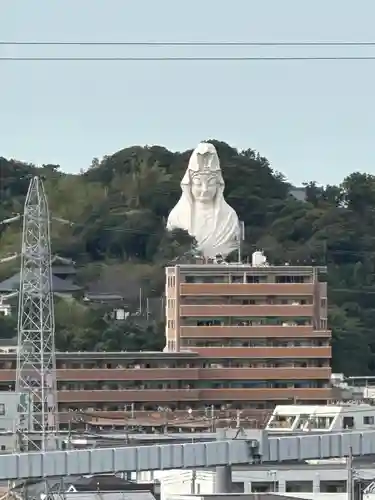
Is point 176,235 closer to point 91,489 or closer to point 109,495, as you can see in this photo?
point 91,489

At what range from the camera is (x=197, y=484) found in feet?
149

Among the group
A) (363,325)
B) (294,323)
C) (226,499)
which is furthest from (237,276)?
(226,499)

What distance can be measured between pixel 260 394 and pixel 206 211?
7657 mm

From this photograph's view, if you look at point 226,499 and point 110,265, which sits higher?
point 110,265

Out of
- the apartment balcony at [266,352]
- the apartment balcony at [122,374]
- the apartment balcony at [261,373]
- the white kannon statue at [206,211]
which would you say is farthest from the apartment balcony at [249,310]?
the white kannon statue at [206,211]

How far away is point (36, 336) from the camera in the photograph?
69.8m

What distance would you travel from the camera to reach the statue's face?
289ft

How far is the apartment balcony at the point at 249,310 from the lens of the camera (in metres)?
82.8

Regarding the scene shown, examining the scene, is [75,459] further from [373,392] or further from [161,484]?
[373,392]

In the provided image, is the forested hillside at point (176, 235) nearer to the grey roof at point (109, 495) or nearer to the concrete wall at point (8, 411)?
the concrete wall at point (8, 411)

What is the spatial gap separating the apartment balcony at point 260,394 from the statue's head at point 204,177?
24.0 feet

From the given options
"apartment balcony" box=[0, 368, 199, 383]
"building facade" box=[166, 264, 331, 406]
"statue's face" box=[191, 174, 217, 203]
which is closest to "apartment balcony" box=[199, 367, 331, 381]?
"building facade" box=[166, 264, 331, 406]

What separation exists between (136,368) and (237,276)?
3804mm

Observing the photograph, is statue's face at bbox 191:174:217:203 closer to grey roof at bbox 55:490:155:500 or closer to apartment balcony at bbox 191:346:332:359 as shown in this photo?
apartment balcony at bbox 191:346:332:359
